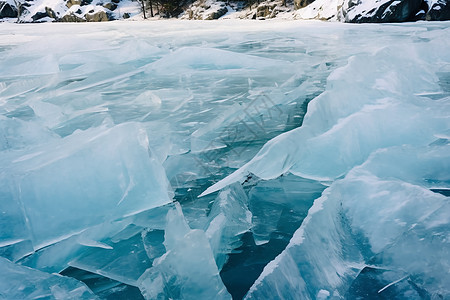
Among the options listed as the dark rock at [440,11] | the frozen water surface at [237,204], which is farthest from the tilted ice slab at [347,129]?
the dark rock at [440,11]

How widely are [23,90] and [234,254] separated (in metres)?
3.07

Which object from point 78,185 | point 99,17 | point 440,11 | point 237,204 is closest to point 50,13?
point 99,17

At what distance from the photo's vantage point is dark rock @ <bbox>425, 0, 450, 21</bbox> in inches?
362

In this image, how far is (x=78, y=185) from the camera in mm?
1077

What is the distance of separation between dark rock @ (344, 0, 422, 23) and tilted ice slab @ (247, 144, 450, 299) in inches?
433

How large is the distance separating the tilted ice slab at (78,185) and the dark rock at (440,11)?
11566mm

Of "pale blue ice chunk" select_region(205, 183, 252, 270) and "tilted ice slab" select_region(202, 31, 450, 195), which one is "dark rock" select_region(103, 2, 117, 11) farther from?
"pale blue ice chunk" select_region(205, 183, 252, 270)

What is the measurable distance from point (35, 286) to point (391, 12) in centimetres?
1192

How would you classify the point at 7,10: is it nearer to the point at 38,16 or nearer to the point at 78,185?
the point at 38,16

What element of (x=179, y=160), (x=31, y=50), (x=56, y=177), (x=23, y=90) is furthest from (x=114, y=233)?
(x=31, y=50)

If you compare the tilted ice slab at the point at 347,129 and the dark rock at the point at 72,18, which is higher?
the dark rock at the point at 72,18

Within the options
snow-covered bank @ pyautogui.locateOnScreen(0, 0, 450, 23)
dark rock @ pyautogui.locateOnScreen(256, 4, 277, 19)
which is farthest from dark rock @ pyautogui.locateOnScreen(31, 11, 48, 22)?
dark rock @ pyautogui.locateOnScreen(256, 4, 277, 19)

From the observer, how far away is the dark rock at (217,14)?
21.1m

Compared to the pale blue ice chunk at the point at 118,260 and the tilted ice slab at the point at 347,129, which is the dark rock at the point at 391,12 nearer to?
the tilted ice slab at the point at 347,129
